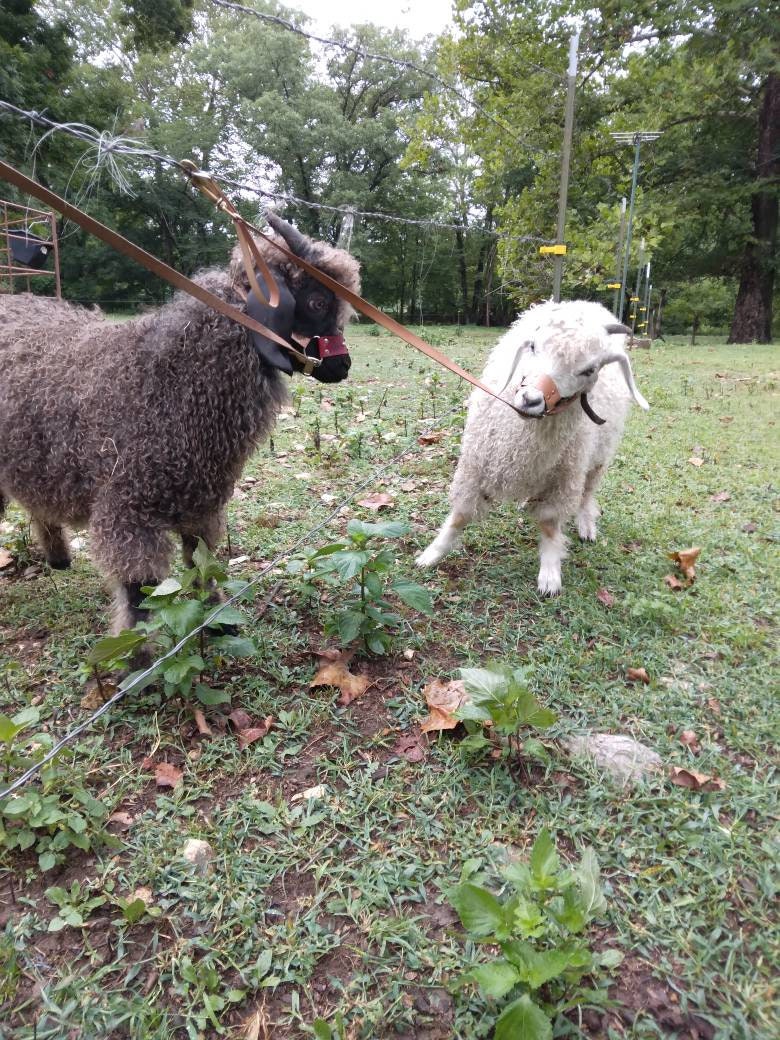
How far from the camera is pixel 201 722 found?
2.15 m

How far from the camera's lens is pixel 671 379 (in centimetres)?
998

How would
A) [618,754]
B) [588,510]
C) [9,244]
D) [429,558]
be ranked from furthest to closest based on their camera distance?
1. [9,244]
2. [588,510]
3. [429,558]
4. [618,754]

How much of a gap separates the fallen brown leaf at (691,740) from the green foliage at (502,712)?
22.3 inches

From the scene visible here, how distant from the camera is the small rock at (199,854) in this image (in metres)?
1.67

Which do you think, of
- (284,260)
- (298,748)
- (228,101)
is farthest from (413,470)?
(228,101)

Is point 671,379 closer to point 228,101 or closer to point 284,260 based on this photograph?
point 284,260

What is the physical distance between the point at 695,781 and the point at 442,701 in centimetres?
89

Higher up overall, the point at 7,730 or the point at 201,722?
the point at 7,730

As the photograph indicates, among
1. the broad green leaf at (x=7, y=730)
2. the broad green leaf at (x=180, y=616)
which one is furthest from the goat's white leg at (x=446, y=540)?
the broad green leaf at (x=7, y=730)

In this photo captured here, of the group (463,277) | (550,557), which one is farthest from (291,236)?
(463,277)

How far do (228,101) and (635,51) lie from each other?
25.1m

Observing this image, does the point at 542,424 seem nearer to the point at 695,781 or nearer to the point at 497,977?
the point at 695,781

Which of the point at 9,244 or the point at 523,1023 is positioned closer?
the point at 523,1023

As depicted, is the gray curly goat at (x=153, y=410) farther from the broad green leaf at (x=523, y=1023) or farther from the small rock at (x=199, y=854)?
the broad green leaf at (x=523, y=1023)
